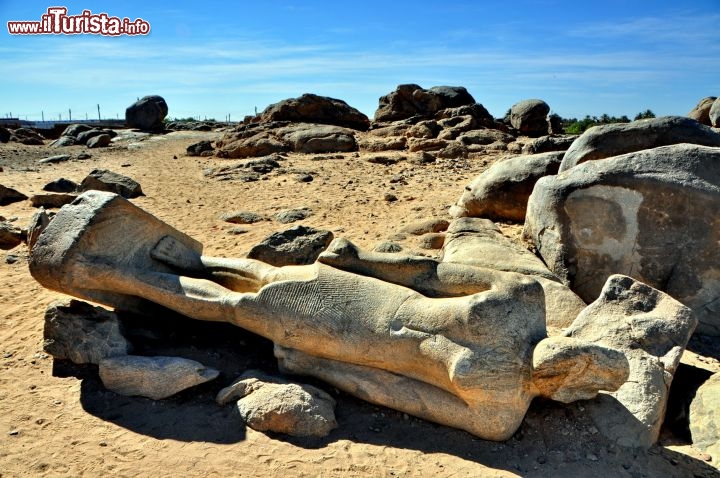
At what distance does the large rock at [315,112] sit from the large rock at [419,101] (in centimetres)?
117

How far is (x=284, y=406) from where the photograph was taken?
3586mm

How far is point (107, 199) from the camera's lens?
4410 mm

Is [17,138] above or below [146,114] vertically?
below

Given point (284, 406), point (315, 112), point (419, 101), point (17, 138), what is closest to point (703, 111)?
point (419, 101)

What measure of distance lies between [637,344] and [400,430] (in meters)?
1.65

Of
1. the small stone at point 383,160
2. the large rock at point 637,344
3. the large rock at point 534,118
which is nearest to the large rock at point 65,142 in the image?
the small stone at point 383,160

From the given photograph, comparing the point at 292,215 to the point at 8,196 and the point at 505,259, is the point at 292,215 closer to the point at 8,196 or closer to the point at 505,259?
the point at 505,259

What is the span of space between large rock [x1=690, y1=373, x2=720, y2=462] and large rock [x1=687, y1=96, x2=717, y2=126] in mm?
18461

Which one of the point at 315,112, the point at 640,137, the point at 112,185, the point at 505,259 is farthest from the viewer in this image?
the point at 315,112

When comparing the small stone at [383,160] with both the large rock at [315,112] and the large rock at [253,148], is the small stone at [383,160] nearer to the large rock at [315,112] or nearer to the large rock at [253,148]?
the large rock at [253,148]

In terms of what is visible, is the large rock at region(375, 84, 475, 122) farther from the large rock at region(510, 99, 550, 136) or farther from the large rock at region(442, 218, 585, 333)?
the large rock at region(442, 218, 585, 333)

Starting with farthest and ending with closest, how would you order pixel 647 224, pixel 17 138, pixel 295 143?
A: 1. pixel 17 138
2. pixel 295 143
3. pixel 647 224

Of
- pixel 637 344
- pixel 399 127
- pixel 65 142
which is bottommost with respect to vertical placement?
pixel 637 344

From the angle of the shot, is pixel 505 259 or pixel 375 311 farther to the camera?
pixel 505 259
